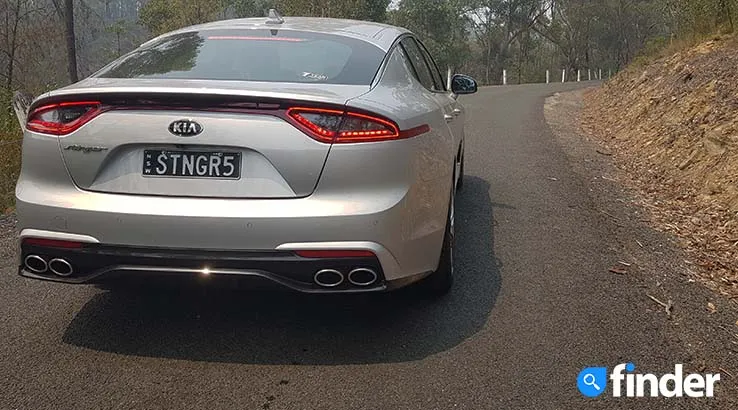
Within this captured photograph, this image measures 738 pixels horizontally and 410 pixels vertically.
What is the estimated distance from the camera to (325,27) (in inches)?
166

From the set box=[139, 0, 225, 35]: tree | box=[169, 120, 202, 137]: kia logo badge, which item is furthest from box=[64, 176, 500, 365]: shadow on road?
box=[139, 0, 225, 35]: tree

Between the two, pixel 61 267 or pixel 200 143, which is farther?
pixel 61 267

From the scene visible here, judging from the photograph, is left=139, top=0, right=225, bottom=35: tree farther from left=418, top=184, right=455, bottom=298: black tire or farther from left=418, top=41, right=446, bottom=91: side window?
left=418, top=184, right=455, bottom=298: black tire

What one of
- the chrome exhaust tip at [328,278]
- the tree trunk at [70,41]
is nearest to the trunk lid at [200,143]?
the chrome exhaust tip at [328,278]

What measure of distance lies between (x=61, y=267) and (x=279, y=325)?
110 centimetres

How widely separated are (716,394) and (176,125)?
263 cm

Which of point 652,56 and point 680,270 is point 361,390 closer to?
point 680,270

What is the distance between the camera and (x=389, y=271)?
3.12m

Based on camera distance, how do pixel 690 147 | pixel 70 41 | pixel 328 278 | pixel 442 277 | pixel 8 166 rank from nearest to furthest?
pixel 328 278 → pixel 442 277 → pixel 690 147 → pixel 8 166 → pixel 70 41

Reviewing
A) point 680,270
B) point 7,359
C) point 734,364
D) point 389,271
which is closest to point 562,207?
point 680,270

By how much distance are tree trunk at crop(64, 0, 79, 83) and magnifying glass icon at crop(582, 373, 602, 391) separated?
3020cm

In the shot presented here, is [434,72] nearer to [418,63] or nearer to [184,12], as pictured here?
[418,63]

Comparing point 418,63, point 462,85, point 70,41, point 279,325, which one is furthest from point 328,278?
point 70,41

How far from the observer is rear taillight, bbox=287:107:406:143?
2938 millimetres
